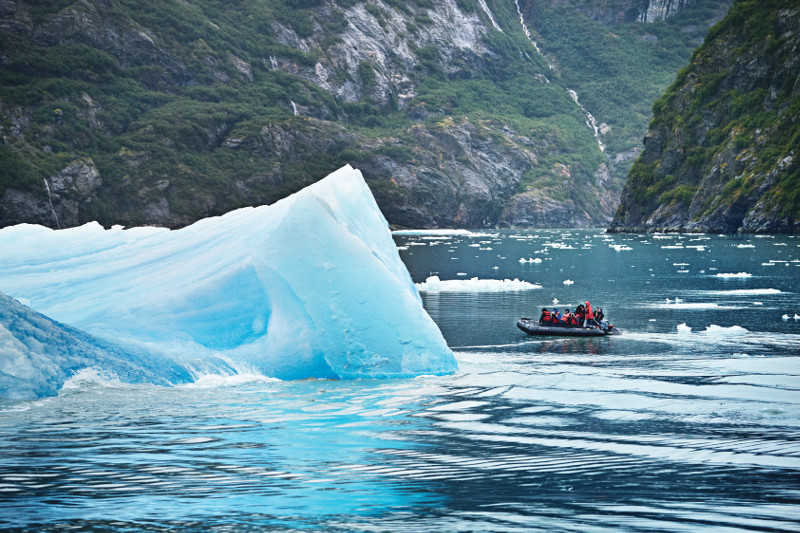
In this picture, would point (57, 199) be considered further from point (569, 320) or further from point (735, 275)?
point (569, 320)

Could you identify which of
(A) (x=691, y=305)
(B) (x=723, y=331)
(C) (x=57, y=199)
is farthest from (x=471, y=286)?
(C) (x=57, y=199)

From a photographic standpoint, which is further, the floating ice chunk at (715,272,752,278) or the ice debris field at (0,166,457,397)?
the floating ice chunk at (715,272,752,278)

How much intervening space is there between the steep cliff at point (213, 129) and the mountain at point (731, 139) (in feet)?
164

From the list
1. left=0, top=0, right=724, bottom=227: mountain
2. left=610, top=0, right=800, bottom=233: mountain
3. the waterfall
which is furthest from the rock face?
left=610, top=0, right=800, bottom=233: mountain

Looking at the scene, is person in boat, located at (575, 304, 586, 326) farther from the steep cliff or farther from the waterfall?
the waterfall

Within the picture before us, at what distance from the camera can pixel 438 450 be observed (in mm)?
12422

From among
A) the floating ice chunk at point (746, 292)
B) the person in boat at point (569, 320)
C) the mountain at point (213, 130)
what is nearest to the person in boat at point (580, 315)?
the person in boat at point (569, 320)

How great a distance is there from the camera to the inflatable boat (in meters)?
28.6

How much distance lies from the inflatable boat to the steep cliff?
9956cm

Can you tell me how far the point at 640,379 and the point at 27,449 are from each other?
1397cm

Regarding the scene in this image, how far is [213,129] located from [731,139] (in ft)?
307

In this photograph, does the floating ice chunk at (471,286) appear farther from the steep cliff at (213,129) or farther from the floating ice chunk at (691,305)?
the steep cliff at (213,129)

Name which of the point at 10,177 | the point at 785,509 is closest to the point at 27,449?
the point at 785,509

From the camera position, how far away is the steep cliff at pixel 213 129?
129750 millimetres
